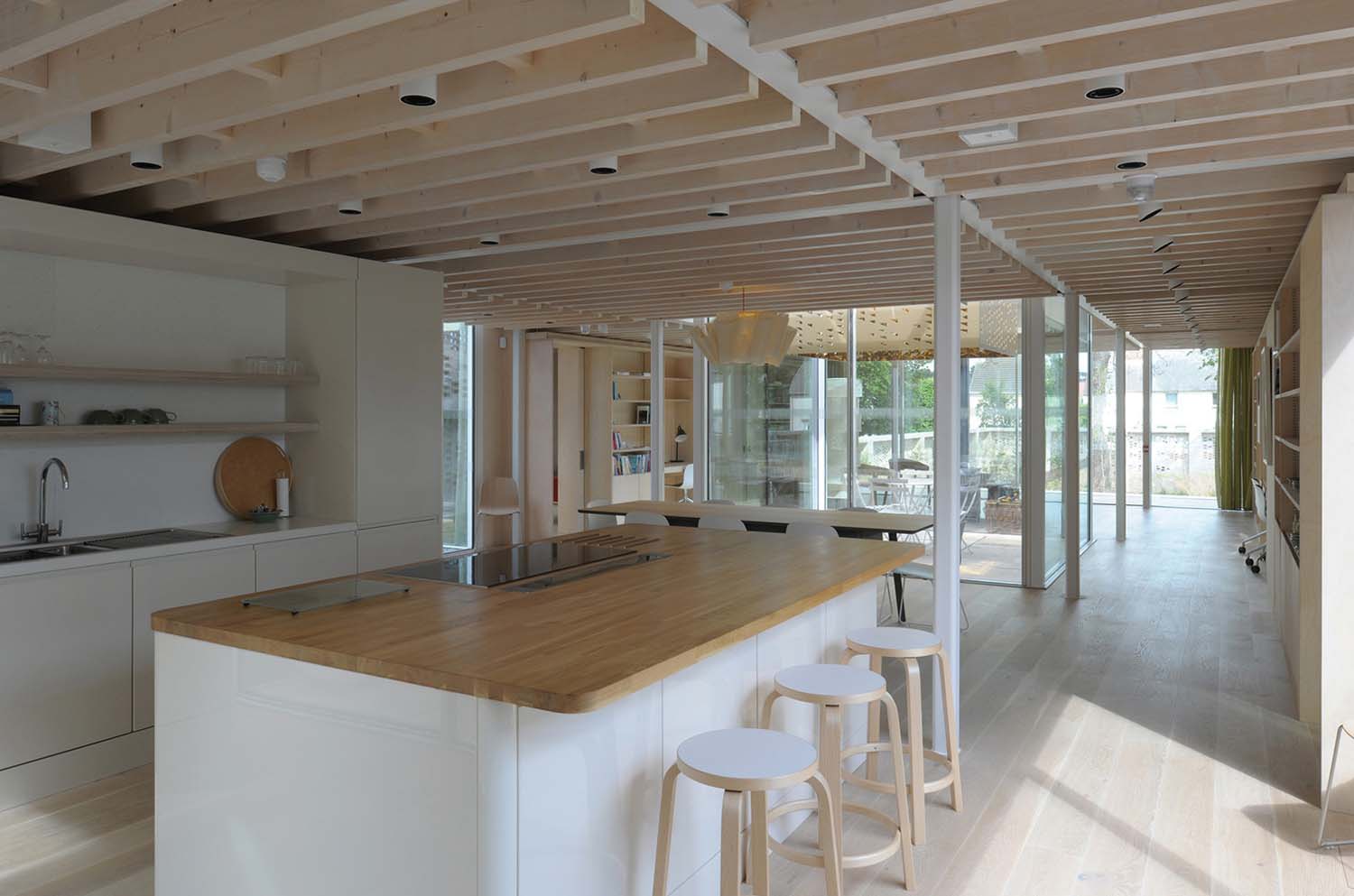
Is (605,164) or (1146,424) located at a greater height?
(605,164)

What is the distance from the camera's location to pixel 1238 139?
311 centimetres

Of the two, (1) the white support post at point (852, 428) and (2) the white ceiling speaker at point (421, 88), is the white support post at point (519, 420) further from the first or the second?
(2) the white ceiling speaker at point (421, 88)

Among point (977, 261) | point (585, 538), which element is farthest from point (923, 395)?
point (585, 538)

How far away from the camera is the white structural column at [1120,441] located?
435 inches

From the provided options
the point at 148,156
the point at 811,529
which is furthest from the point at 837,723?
the point at 811,529

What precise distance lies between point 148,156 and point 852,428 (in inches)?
262

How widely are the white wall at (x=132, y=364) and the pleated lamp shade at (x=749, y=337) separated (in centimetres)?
276

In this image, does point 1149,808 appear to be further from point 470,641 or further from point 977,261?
point 977,261

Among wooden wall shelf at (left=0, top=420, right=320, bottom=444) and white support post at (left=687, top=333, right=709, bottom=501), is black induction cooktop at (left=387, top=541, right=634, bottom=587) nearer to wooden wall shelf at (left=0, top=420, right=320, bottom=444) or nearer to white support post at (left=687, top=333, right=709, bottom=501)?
wooden wall shelf at (left=0, top=420, right=320, bottom=444)

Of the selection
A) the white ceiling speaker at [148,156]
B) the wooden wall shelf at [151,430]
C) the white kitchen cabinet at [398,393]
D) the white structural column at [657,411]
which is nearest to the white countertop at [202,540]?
the white kitchen cabinet at [398,393]

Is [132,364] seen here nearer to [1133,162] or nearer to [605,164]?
[605,164]

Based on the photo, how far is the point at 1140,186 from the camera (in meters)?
3.72

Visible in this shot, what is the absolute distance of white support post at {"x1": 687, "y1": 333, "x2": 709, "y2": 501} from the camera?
31.2 ft

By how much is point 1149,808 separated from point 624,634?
2358 mm
